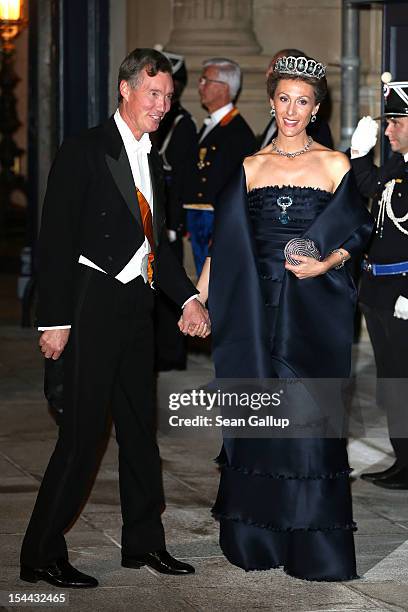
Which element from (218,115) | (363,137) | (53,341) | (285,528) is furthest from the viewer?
(218,115)

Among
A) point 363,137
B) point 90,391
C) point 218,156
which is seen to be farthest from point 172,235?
point 90,391

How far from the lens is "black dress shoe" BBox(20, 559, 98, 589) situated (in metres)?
5.77

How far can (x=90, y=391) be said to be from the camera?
5.74 meters

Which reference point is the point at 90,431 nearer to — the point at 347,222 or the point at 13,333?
the point at 347,222

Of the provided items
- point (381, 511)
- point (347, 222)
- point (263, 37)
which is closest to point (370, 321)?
point (381, 511)

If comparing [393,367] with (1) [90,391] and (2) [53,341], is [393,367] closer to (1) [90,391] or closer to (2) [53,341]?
(1) [90,391]

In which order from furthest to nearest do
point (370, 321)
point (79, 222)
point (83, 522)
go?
point (370, 321) → point (83, 522) → point (79, 222)

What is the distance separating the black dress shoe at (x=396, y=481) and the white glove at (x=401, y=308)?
82 centimetres

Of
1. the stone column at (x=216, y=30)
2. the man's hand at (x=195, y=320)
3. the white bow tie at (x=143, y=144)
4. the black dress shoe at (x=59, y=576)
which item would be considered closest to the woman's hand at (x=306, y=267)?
the man's hand at (x=195, y=320)

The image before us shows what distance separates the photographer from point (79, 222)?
18.7ft

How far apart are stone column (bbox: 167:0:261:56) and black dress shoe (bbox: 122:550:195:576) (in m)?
6.90

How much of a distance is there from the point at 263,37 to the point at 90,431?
718cm

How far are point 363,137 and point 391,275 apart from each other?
819 millimetres

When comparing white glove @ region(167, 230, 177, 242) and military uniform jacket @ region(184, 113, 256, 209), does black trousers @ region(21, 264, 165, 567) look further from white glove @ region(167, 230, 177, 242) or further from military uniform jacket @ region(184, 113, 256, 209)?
white glove @ region(167, 230, 177, 242)
